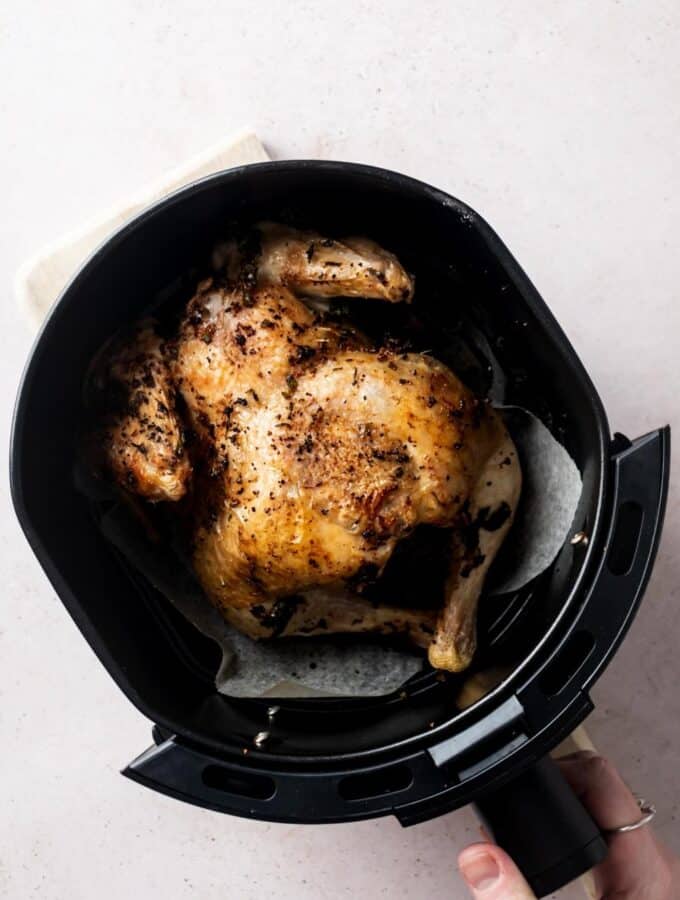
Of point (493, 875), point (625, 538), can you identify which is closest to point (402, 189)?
point (625, 538)

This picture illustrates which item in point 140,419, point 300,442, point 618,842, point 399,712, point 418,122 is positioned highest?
point 418,122

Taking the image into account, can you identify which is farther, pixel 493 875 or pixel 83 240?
pixel 83 240

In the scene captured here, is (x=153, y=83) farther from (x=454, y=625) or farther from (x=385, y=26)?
(x=454, y=625)

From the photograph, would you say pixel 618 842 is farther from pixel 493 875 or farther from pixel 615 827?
pixel 493 875

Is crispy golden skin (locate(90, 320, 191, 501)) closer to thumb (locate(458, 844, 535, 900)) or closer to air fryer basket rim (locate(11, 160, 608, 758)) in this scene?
air fryer basket rim (locate(11, 160, 608, 758))

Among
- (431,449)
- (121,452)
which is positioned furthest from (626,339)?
(121,452)

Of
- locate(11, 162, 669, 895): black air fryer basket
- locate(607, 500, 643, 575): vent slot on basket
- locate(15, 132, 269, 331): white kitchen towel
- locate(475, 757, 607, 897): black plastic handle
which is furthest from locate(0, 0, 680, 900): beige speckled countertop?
locate(475, 757, 607, 897): black plastic handle

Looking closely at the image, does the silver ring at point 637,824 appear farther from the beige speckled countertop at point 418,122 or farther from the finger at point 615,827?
the beige speckled countertop at point 418,122
